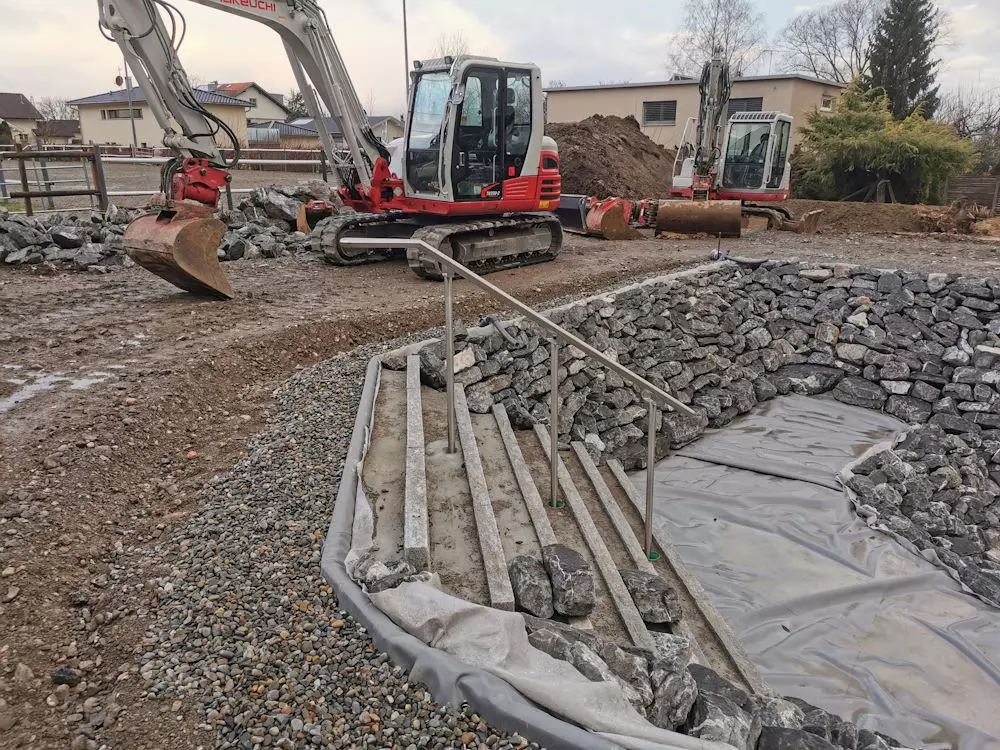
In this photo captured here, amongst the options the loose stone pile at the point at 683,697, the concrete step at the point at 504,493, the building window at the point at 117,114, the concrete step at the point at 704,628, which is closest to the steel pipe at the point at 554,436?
the concrete step at the point at 504,493

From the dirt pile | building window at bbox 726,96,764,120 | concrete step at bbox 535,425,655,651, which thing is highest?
building window at bbox 726,96,764,120

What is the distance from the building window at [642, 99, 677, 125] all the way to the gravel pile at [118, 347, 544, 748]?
1160 inches

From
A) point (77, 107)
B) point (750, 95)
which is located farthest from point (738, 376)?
point (77, 107)

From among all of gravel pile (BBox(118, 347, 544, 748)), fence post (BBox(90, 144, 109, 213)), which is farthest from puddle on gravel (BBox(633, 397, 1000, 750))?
fence post (BBox(90, 144, 109, 213))

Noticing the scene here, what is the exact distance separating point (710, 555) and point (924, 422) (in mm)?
4694

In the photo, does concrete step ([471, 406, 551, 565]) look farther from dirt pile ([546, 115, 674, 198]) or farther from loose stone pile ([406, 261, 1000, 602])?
dirt pile ([546, 115, 674, 198])

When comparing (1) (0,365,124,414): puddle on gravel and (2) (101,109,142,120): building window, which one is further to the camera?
(2) (101,109,142,120): building window

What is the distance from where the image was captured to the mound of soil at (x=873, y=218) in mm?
17547

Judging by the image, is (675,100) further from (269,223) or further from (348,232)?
(348,232)

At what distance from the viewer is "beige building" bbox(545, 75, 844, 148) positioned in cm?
2806

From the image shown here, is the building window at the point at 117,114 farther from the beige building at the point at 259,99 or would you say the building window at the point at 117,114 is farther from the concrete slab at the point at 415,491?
the concrete slab at the point at 415,491

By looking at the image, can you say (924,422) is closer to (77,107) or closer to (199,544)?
(199,544)

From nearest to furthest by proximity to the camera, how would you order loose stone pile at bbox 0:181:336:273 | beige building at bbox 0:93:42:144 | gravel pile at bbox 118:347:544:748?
gravel pile at bbox 118:347:544:748, loose stone pile at bbox 0:181:336:273, beige building at bbox 0:93:42:144

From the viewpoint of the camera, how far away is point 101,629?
3.02m
